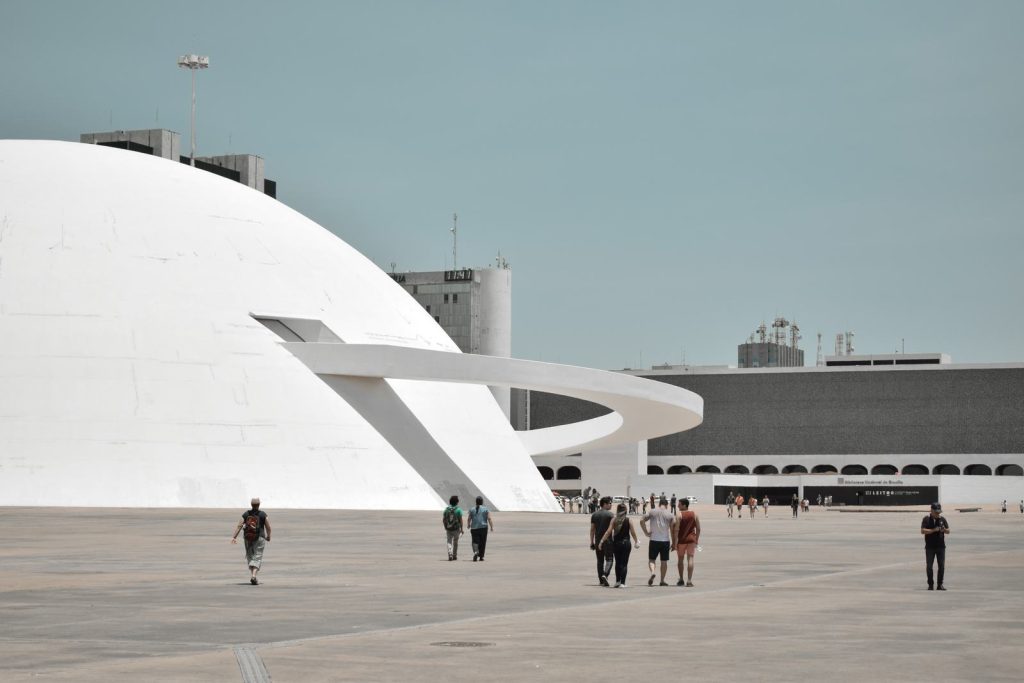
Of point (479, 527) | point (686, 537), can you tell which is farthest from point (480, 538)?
point (686, 537)

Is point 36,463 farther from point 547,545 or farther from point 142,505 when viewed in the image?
point 547,545

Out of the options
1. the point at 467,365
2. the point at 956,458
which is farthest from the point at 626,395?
the point at 956,458

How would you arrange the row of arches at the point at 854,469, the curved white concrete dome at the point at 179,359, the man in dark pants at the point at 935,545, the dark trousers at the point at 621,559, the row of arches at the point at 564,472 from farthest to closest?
the row of arches at the point at 564,472, the row of arches at the point at 854,469, the curved white concrete dome at the point at 179,359, the dark trousers at the point at 621,559, the man in dark pants at the point at 935,545

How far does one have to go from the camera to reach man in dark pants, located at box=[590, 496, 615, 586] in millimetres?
22578

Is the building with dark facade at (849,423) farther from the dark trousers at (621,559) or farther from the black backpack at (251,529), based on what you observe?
the black backpack at (251,529)

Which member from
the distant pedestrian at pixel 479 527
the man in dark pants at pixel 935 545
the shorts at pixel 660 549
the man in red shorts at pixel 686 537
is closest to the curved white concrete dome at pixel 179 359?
the distant pedestrian at pixel 479 527

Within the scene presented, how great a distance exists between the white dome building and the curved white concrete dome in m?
0.06

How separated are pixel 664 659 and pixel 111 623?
6332 mm

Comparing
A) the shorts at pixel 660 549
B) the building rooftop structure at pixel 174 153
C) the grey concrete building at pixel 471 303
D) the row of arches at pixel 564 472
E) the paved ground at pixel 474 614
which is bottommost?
the row of arches at pixel 564 472

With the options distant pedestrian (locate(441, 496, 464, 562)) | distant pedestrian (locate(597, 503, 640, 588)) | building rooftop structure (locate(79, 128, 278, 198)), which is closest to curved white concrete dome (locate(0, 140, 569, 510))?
distant pedestrian (locate(441, 496, 464, 562))

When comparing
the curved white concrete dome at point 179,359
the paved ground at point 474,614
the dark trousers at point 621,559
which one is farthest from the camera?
the curved white concrete dome at point 179,359

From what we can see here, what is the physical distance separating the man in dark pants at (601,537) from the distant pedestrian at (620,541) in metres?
0.09

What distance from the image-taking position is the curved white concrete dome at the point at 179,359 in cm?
4522

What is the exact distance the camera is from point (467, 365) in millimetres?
49688
